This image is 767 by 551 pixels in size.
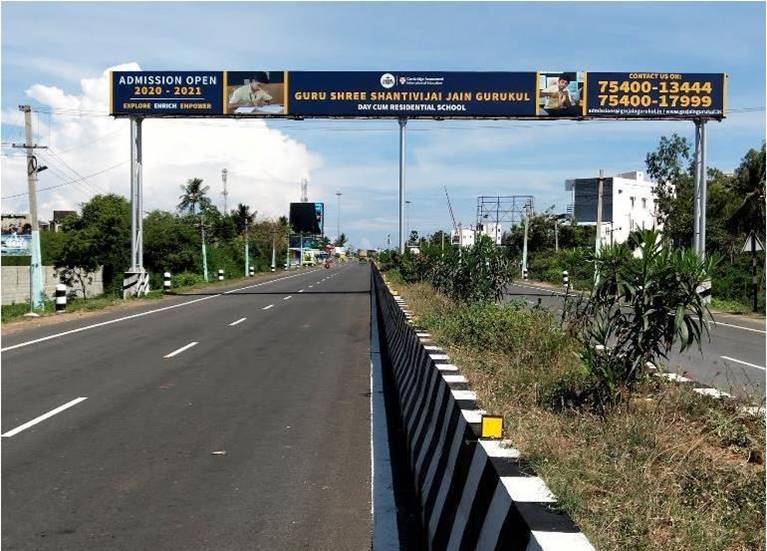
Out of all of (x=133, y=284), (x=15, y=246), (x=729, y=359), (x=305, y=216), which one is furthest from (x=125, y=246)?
(x=305, y=216)

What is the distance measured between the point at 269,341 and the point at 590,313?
11.8 meters

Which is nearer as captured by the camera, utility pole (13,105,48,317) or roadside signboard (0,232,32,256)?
utility pole (13,105,48,317)

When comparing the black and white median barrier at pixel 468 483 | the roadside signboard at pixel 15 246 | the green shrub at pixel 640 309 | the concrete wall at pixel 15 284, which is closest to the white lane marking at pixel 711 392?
the green shrub at pixel 640 309

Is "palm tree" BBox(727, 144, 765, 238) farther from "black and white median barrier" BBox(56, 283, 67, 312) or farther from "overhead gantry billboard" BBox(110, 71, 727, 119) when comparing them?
"black and white median barrier" BBox(56, 283, 67, 312)

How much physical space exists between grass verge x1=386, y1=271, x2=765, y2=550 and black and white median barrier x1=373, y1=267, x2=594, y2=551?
20 cm

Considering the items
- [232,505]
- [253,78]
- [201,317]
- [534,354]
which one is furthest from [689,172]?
[232,505]

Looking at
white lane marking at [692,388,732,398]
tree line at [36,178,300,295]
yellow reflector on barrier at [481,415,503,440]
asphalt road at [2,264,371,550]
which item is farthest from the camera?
tree line at [36,178,300,295]

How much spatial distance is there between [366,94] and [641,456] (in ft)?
94.7

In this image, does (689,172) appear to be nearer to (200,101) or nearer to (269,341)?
(200,101)

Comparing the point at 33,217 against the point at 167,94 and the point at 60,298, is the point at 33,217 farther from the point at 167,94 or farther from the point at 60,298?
the point at 167,94

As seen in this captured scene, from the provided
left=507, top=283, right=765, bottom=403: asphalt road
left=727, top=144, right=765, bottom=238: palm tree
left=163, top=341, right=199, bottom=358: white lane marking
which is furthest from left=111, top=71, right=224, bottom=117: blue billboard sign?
left=727, top=144, right=765, bottom=238: palm tree

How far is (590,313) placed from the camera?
6926mm

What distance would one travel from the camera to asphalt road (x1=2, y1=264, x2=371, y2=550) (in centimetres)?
551

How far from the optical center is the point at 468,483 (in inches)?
169
